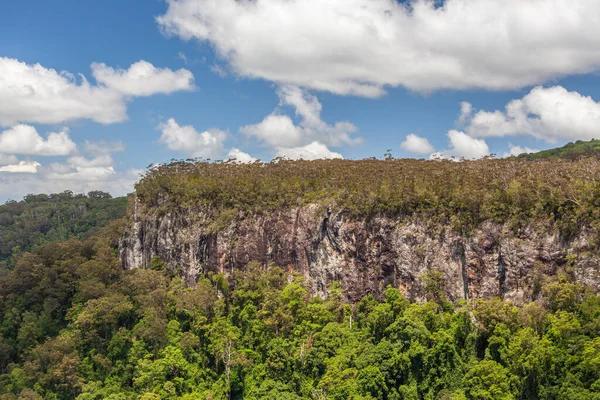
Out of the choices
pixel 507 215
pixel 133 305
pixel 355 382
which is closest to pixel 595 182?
pixel 507 215

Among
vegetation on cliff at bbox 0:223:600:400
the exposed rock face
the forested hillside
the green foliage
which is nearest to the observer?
vegetation on cliff at bbox 0:223:600:400

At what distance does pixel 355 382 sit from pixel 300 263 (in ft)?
52.8

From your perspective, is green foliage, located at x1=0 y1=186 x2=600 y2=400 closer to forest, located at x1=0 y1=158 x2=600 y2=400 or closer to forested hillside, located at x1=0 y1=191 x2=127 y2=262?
forest, located at x1=0 y1=158 x2=600 y2=400

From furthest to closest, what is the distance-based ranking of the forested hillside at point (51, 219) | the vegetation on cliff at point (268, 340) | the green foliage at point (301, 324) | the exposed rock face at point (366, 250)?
the forested hillside at point (51, 219) < the exposed rock face at point (366, 250) < the green foliage at point (301, 324) < the vegetation on cliff at point (268, 340)

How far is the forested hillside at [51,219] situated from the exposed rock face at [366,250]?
57911 millimetres

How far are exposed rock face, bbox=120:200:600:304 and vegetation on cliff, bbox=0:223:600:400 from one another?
156cm

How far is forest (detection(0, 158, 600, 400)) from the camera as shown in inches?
1380

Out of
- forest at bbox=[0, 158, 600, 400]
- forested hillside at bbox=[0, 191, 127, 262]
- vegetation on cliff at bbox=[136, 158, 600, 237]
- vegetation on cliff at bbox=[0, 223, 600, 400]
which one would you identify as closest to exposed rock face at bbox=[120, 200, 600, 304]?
forest at bbox=[0, 158, 600, 400]

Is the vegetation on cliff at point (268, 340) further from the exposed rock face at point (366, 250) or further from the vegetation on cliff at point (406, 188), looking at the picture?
the vegetation on cliff at point (406, 188)

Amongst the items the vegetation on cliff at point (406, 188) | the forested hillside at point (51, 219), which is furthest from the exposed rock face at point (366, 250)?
the forested hillside at point (51, 219)

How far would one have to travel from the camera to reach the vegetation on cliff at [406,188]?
1505 inches

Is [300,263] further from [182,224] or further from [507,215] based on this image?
[507,215]

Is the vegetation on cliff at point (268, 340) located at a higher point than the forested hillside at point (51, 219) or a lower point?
A: lower

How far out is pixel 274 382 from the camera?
40.7 meters
